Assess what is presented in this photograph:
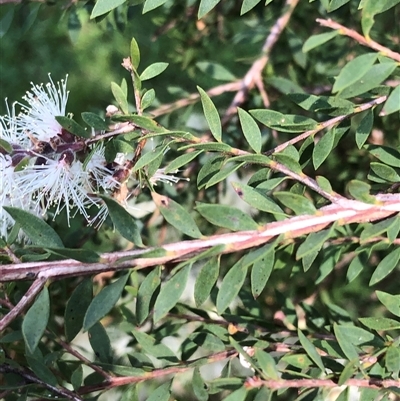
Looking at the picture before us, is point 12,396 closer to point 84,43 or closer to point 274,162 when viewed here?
point 274,162

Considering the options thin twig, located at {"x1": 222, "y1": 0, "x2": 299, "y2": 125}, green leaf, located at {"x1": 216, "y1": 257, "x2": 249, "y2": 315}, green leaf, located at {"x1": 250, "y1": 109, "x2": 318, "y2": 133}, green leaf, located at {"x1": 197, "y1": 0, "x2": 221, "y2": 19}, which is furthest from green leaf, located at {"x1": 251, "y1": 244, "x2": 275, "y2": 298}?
thin twig, located at {"x1": 222, "y1": 0, "x2": 299, "y2": 125}

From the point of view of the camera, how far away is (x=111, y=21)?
1.03m

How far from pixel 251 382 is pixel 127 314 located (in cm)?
26

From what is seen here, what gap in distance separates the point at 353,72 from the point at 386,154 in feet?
0.54

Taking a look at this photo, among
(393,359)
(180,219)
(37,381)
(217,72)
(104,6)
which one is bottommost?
(393,359)

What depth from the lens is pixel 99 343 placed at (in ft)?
2.09

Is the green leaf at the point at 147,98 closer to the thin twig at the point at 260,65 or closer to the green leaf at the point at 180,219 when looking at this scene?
the green leaf at the point at 180,219

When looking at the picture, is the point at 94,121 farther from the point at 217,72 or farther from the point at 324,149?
the point at 217,72

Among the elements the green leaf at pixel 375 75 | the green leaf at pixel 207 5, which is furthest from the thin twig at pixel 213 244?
the green leaf at pixel 207 5

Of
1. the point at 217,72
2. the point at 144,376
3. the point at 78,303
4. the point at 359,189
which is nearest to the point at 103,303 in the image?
the point at 78,303

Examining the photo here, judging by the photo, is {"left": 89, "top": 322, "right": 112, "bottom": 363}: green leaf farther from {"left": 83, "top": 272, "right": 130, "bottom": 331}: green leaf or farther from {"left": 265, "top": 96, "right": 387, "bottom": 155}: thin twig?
{"left": 265, "top": 96, "right": 387, "bottom": 155}: thin twig

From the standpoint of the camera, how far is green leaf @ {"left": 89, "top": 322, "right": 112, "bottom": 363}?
2.08 feet

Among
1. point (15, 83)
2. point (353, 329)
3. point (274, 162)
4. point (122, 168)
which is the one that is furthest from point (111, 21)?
point (15, 83)

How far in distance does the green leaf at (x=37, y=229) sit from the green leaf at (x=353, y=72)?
29 cm
